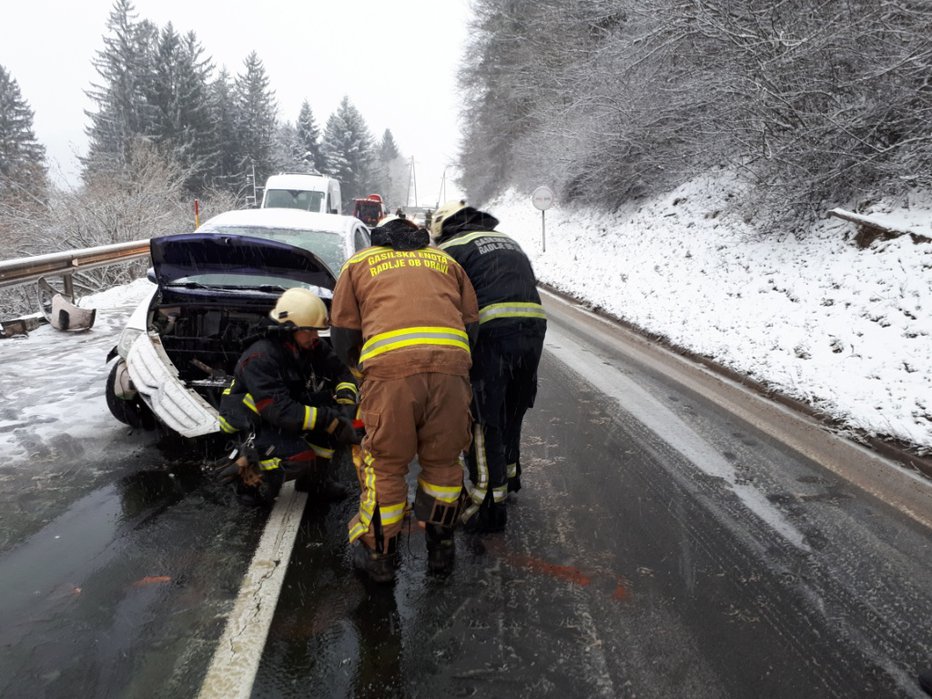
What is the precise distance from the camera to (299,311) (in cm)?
338

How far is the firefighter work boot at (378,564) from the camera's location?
2.82 m

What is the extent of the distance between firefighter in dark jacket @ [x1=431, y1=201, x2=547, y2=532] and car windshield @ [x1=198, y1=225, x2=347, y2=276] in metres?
2.12

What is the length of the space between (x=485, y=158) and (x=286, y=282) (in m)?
40.8

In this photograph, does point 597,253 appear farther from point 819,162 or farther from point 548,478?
point 548,478

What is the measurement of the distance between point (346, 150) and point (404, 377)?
225 feet

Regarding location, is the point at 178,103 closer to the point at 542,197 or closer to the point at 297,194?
the point at 297,194

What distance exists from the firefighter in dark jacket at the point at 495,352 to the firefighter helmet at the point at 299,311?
0.84 metres

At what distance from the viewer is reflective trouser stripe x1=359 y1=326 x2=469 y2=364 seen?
2637 millimetres

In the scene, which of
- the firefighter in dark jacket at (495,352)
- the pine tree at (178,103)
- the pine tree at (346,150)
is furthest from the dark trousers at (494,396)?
the pine tree at (346,150)

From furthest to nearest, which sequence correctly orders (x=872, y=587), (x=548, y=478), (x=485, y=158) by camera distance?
(x=485, y=158)
(x=548, y=478)
(x=872, y=587)

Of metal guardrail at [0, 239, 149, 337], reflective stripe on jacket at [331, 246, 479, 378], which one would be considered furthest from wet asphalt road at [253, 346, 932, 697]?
metal guardrail at [0, 239, 149, 337]

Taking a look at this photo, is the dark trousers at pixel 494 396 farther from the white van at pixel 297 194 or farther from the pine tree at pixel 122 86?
the pine tree at pixel 122 86

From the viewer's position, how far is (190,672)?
88.6 inches

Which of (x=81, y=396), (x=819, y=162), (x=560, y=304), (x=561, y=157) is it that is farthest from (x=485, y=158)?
(x=81, y=396)
